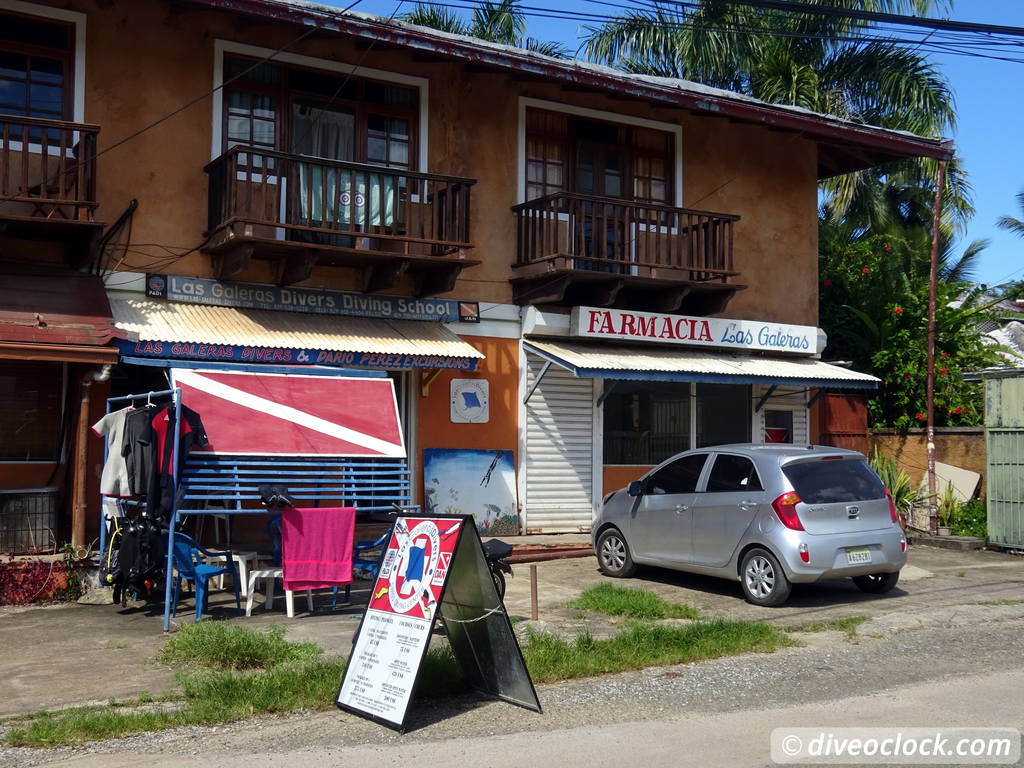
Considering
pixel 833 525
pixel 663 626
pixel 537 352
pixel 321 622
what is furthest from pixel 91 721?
pixel 537 352

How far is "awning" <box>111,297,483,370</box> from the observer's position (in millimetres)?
12430

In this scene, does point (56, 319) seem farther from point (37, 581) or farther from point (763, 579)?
point (763, 579)

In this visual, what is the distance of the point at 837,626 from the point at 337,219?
779 centimetres

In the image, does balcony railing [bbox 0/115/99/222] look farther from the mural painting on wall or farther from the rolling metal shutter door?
the rolling metal shutter door

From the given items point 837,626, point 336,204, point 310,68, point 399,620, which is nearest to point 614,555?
point 837,626

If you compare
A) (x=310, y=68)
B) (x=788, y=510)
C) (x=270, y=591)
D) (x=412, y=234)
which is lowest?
(x=270, y=591)

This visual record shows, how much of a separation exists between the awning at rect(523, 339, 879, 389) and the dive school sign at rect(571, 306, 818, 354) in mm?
231

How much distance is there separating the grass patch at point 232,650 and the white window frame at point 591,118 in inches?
366

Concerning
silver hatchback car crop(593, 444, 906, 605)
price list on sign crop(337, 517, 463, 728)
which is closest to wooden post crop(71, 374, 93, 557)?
price list on sign crop(337, 517, 463, 728)

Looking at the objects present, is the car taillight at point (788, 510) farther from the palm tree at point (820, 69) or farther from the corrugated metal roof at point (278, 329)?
the palm tree at point (820, 69)

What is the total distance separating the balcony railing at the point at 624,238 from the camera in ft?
50.9

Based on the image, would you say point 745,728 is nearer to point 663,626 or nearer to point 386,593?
point 386,593

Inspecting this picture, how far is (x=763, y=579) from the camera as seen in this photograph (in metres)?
10.7

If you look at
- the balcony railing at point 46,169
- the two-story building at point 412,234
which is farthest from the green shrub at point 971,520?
the balcony railing at point 46,169
